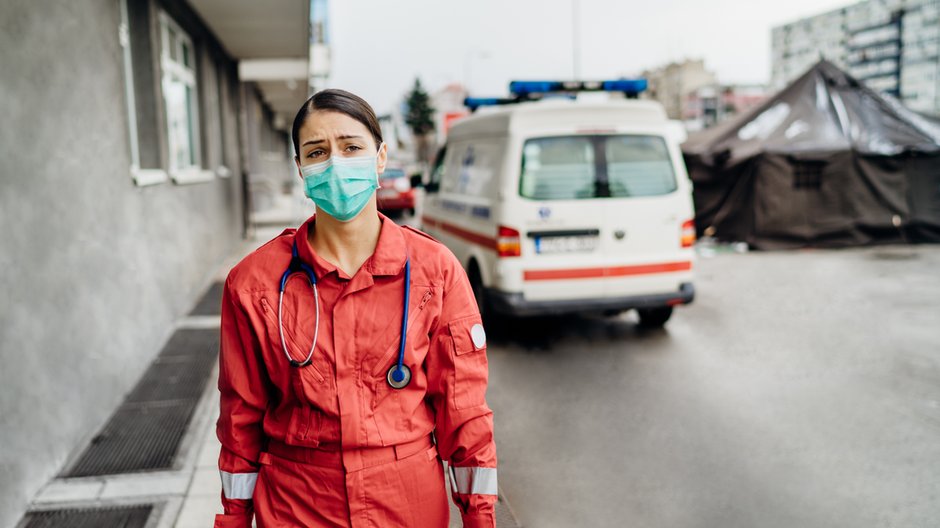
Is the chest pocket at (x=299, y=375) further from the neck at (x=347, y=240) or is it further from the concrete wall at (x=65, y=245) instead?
the concrete wall at (x=65, y=245)

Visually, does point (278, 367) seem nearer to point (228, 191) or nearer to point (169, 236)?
point (169, 236)

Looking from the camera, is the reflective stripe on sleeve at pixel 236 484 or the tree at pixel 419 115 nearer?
the reflective stripe on sleeve at pixel 236 484

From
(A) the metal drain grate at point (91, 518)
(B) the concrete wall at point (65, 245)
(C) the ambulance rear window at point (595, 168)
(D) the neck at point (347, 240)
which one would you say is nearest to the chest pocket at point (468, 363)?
(D) the neck at point (347, 240)

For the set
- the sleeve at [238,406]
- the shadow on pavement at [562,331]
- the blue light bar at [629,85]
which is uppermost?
the blue light bar at [629,85]

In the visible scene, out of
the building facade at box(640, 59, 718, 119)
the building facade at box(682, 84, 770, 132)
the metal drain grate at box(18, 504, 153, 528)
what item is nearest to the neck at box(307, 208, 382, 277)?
the metal drain grate at box(18, 504, 153, 528)

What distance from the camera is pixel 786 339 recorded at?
24.9 feet

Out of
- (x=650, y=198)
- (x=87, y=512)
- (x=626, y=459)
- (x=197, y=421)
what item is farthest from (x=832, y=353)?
(x=87, y=512)

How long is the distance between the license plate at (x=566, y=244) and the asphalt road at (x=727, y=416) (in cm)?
97

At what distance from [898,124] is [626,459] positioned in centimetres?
1407

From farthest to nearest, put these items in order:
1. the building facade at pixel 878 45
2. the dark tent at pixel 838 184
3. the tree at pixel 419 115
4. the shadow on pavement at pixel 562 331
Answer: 1. the tree at pixel 419 115
2. the building facade at pixel 878 45
3. the dark tent at pixel 838 184
4. the shadow on pavement at pixel 562 331

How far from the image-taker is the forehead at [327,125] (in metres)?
1.98

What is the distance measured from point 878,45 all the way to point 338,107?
148249mm

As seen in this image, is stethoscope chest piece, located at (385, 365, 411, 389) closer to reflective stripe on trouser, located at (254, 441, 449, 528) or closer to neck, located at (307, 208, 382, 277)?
reflective stripe on trouser, located at (254, 441, 449, 528)

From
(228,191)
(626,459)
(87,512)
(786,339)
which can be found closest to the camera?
(87,512)
